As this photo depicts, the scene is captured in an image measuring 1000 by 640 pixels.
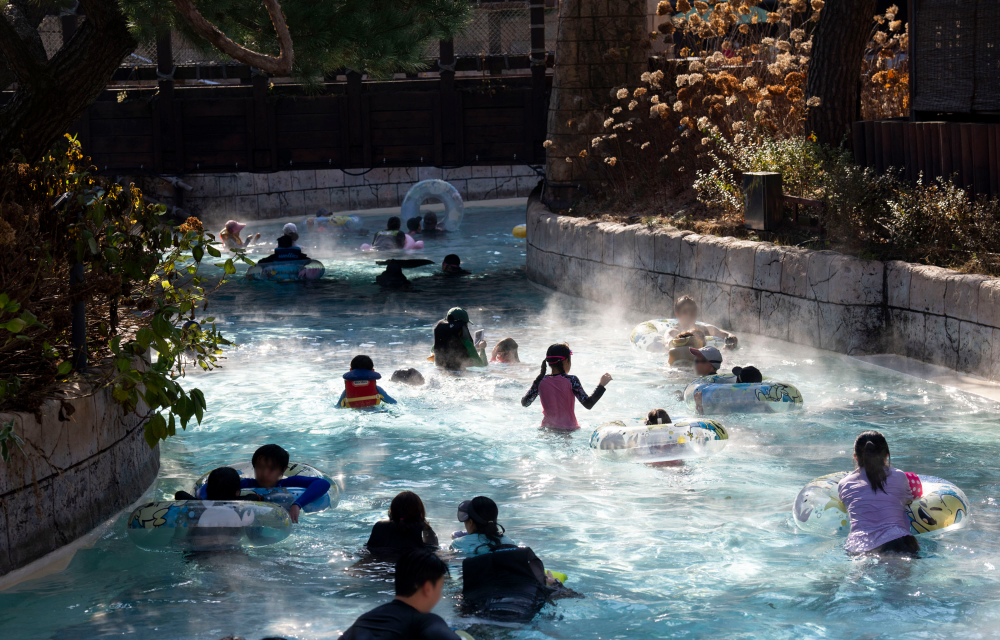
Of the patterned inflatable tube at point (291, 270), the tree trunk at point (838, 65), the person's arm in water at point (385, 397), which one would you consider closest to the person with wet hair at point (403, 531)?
the person's arm in water at point (385, 397)

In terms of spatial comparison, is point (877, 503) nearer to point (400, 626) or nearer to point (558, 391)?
point (558, 391)

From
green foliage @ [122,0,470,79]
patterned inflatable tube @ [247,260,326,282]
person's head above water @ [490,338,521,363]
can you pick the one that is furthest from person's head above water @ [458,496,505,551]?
patterned inflatable tube @ [247,260,326,282]

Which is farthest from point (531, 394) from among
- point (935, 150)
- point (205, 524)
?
point (935, 150)

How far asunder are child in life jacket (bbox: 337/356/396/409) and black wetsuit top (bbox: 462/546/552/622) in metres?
4.58

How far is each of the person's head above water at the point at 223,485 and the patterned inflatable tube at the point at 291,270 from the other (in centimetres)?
1273

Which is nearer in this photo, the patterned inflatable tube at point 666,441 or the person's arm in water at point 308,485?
the person's arm in water at point 308,485

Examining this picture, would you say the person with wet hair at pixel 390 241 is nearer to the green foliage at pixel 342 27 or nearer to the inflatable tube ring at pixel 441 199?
the inflatable tube ring at pixel 441 199

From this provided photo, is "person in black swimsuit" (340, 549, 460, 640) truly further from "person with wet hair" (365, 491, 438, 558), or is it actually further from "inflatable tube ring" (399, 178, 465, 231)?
"inflatable tube ring" (399, 178, 465, 231)

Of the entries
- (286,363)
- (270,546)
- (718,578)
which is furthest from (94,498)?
(286,363)

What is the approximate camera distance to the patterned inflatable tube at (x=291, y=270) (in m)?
19.9

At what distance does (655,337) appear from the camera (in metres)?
13.3

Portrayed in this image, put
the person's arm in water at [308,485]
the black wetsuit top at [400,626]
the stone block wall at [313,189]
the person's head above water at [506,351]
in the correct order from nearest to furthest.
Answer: the black wetsuit top at [400,626] → the person's arm in water at [308,485] → the person's head above water at [506,351] → the stone block wall at [313,189]

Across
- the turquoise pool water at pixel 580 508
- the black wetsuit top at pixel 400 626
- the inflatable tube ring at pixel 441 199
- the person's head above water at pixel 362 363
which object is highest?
the inflatable tube ring at pixel 441 199

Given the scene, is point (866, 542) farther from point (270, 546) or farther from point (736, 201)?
point (736, 201)
